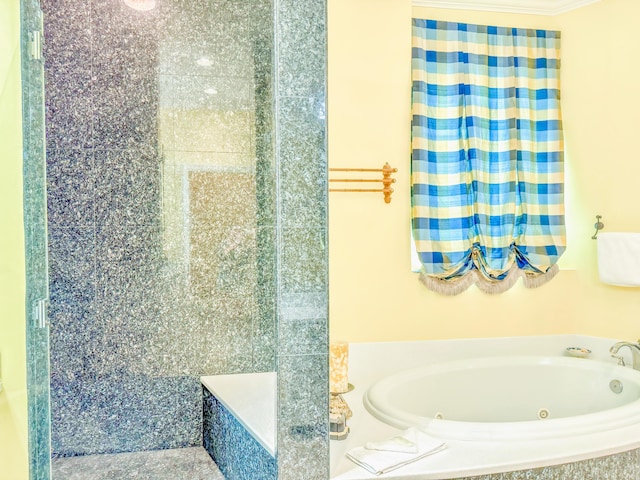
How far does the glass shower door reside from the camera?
1.29 m

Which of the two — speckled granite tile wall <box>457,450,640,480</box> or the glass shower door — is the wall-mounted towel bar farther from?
the glass shower door

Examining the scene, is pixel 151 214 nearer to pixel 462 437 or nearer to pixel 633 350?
pixel 462 437

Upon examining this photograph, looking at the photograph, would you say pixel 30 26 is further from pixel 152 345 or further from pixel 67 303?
pixel 152 345

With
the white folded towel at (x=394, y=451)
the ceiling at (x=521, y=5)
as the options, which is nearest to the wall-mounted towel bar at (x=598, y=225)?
the ceiling at (x=521, y=5)

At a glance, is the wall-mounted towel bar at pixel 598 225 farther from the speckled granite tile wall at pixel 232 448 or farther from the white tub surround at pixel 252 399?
the speckled granite tile wall at pixel 232 448

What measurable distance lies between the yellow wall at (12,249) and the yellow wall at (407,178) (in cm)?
135

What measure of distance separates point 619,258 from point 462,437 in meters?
1.52

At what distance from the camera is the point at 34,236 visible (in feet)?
4.30

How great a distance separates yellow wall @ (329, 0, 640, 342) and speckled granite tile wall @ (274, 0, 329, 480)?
3.17ft

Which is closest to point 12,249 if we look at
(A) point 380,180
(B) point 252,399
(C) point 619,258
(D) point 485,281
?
(B) point 252,399

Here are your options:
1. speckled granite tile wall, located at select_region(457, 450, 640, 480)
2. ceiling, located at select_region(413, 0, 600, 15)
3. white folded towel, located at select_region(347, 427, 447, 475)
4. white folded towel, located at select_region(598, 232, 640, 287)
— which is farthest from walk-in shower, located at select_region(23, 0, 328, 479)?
white folded towel, located at select_region(598, 232, 640, 287)

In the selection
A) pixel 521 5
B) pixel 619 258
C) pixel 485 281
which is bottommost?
pixel 485 281

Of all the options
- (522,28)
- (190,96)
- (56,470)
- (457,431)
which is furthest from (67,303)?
(522,28)

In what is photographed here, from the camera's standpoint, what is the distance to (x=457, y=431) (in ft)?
5.50
